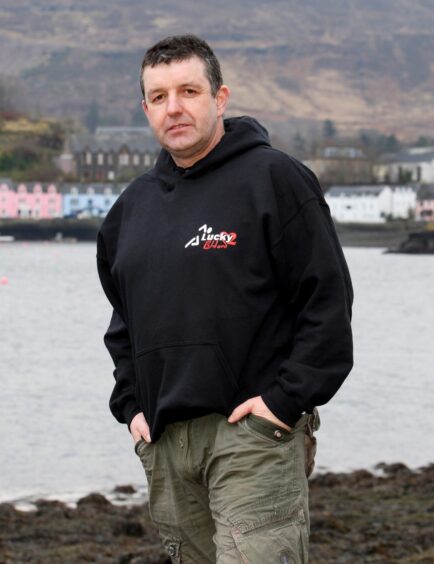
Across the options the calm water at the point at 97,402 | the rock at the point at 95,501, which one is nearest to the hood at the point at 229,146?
the rock at the point at 95,501

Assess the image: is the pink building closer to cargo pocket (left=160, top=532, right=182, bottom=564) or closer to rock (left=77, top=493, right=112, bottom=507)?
rock (left=77, top=493, right=112, bottom=507)

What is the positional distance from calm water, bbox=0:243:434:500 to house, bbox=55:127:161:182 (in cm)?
10824

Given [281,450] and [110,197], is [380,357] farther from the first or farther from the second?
[110,197]

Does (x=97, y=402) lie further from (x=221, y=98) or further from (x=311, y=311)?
(x=311, y=311)

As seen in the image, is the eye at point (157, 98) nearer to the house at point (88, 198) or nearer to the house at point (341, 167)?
the house at point (88, 198)

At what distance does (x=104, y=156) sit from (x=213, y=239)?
15484cm

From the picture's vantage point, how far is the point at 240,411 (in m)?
3.08

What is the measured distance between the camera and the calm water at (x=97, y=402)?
12.9 m

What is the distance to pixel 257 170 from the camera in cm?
318

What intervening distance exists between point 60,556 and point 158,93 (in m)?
4.52

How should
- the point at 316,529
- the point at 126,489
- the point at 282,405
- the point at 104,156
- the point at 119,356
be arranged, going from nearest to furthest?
the point at 282,405 → the point at 119,356 → the point at 316,529 → the point at 126,489 → the point at 104,156

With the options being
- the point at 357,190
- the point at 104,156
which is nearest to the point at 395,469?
the point at 357,190

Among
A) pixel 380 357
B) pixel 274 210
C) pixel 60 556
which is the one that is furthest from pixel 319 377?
pixel 380 357

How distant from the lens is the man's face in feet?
10.5
